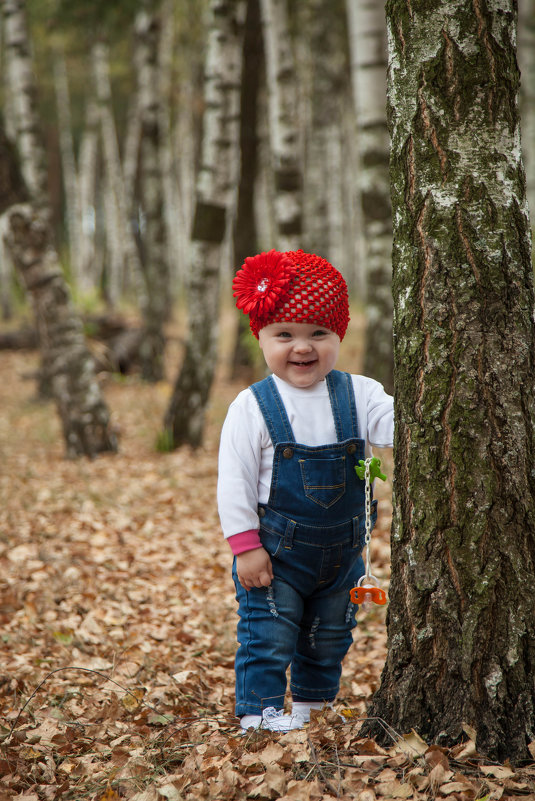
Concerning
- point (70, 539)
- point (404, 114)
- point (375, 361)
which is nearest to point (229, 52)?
point (375, 361)

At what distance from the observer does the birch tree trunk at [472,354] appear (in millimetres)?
2188

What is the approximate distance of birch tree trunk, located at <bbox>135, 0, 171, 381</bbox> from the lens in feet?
40.3

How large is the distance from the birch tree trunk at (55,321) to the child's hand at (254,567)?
18.3 ft

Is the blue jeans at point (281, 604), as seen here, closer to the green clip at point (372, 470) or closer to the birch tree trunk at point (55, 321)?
the green clip at point (372, 470)

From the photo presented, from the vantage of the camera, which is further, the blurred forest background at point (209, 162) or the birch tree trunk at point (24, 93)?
the birch tree trunk at point (24, 93)

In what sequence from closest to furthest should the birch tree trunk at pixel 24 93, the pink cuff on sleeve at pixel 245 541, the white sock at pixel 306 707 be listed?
the pink cuff on sleeve at pixel 245 541 → the white sock at pixel 306 707 → the birch tree trunk at pixel 24 93

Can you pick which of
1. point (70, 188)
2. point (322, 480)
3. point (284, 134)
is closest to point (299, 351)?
point (322, 480)

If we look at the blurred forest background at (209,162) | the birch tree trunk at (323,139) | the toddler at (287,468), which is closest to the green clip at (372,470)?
the toddler at (287,468)

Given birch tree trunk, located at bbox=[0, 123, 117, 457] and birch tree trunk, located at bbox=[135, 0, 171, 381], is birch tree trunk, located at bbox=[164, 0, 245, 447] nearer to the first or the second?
birch tree trunk, located at bbox=[0, 123, 117, 457]

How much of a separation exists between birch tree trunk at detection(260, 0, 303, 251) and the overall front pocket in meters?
6.25

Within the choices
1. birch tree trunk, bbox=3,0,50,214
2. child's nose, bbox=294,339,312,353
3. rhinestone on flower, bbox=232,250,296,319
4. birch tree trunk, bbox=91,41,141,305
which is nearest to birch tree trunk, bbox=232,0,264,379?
birch tree trunk, bbox=3,0,50,214

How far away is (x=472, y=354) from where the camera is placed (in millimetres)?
2217

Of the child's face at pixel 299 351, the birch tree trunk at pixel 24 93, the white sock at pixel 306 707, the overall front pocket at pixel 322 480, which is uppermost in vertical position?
the birch tree trunk at pixel 24 93

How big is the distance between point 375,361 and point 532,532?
573 centimetres
